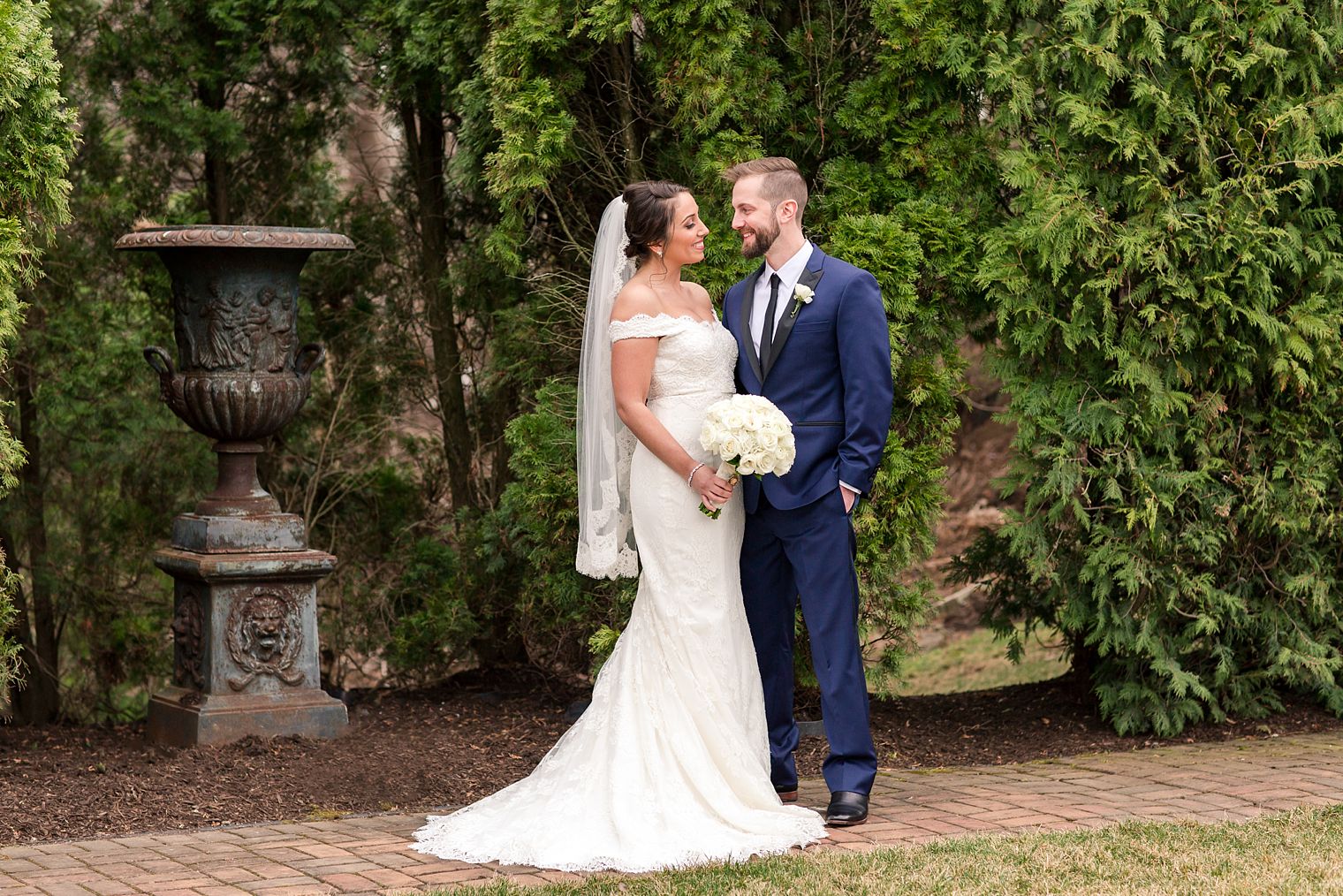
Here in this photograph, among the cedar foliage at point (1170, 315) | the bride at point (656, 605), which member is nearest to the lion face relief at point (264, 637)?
the bride at point (656, 605)

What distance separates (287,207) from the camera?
8086 millimetres

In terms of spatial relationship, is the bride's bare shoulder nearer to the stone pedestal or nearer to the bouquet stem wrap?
the bouquet stem wrap

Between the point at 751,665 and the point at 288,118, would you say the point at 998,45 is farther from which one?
the point at 288,118

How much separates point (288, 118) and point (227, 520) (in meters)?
2.83

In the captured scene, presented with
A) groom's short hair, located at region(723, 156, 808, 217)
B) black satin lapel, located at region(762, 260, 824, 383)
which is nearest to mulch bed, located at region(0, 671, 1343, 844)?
black satin lapel, located at region(762, 260, 824, 383)

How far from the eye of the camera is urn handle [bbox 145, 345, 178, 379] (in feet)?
19.6

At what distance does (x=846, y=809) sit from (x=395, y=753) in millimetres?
2121

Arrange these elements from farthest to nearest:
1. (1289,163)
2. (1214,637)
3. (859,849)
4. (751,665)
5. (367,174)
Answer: (367,174)
(1214,637)
(1289,163)
(751,665)
(859,849)

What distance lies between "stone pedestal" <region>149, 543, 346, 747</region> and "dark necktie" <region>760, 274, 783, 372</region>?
7.95 ft

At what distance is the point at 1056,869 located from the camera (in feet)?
12.9

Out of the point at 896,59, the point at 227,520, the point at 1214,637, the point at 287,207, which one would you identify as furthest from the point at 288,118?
the point at 1214,637

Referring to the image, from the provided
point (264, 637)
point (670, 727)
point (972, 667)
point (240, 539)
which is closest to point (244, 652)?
point (264, 637)

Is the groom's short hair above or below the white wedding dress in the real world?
above

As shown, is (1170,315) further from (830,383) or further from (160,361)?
(160,361)
